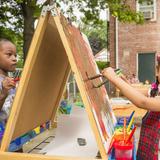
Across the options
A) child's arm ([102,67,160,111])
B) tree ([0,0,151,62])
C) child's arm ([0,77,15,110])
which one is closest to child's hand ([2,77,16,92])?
child's arm ([0,77,15,110])

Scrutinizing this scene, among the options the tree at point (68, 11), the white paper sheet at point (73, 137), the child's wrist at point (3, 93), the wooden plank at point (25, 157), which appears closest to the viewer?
the wooden plank at point (25, 157)

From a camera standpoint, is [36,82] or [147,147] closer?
[36,82]

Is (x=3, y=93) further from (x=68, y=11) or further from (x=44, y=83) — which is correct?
(x=68, y=11)

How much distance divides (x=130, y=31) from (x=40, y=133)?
1591 cm

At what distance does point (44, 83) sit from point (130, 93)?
0.60m

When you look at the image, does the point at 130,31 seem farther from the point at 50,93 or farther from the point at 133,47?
the point at 50,93

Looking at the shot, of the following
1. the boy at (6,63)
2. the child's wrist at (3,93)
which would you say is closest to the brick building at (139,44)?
the boy at (6,63)

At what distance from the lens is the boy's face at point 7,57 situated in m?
2.31

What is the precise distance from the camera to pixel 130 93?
177 centimetres

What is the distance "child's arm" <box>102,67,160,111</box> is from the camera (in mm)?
1771

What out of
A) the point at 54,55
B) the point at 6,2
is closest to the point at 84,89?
the point at 54,55

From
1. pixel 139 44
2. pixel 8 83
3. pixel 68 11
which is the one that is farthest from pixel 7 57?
pixel 139 44

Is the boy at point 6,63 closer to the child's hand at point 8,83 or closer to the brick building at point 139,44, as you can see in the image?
the child's hand at point 8,83

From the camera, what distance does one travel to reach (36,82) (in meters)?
1.96
